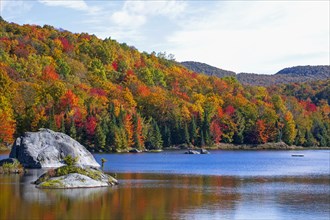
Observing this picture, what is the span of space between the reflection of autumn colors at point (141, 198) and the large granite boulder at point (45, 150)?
363 inches

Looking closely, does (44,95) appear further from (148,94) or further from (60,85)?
(148,94)

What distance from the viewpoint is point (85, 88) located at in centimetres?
16888

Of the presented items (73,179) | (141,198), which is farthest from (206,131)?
(141,198)

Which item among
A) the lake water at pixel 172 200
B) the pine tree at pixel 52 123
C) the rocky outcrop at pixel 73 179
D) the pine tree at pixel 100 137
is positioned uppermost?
the pine tree at pixel 52 123

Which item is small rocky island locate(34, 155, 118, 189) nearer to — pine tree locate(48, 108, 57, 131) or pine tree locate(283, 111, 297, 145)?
pine tree locate(48, 108, 57, 131)

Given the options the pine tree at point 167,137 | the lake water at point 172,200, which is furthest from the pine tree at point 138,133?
the lake water at point 172,200

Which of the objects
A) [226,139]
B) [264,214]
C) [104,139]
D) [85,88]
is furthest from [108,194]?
[226,139]

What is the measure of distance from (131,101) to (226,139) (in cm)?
3164

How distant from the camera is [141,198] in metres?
47.2

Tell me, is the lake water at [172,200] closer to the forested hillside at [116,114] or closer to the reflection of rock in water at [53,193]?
the reflection of rock in water at [53,193]

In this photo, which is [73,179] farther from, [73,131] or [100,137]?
[100,137]

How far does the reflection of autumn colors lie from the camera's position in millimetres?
39125

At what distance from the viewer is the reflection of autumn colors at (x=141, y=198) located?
39125mm

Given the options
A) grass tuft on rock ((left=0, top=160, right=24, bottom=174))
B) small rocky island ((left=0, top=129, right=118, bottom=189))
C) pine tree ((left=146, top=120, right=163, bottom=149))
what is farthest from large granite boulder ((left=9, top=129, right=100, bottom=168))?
pine tree ((left=146, top=120, right=163, bottom=149))
